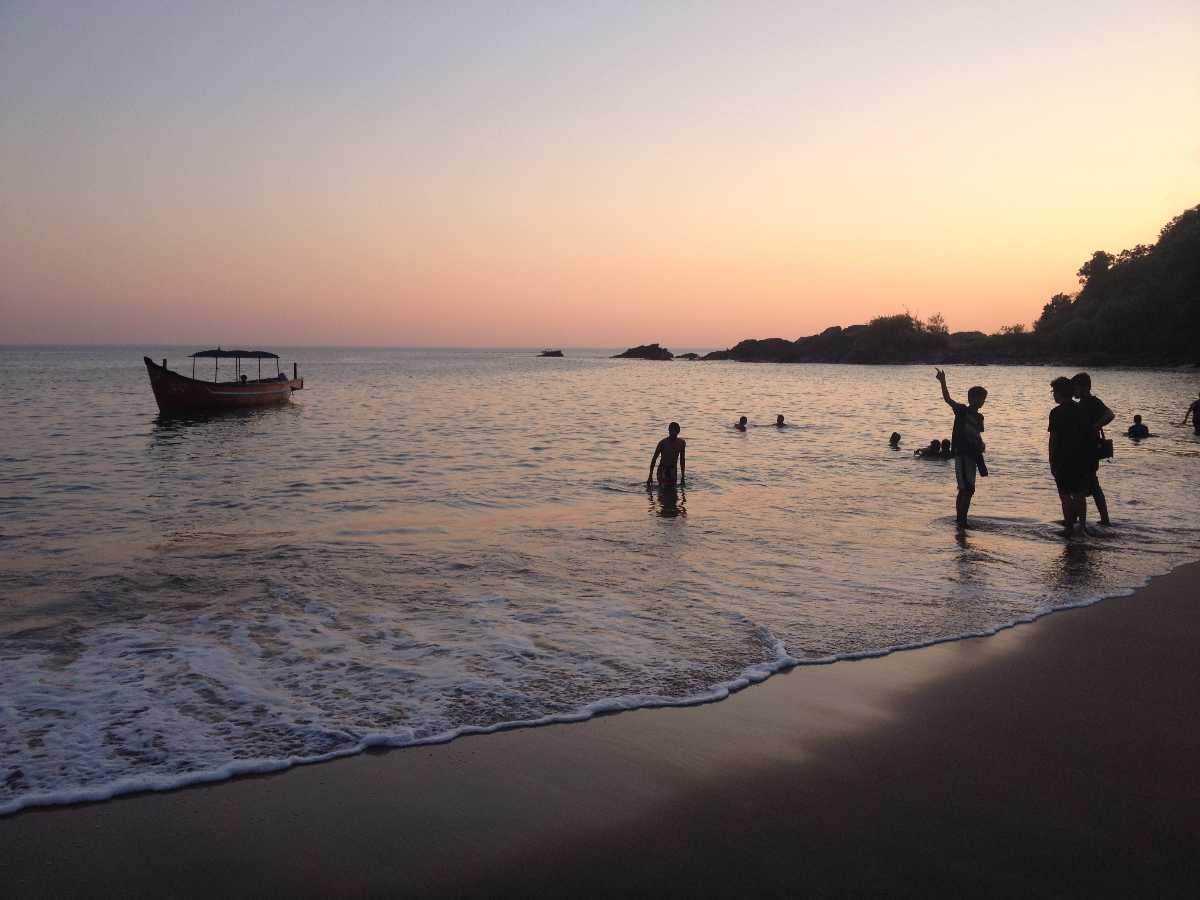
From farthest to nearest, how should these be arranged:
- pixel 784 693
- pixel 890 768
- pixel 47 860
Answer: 1. pixel 784 693
2. pixel 890 768
3. pixel 47 860

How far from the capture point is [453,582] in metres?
8.70

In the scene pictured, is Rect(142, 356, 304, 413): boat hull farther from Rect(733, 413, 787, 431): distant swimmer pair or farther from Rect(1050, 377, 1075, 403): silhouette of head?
Rect(1050, 377, 1075, 403): silhouette of head

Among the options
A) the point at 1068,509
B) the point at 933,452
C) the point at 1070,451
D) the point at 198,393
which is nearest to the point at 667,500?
the point at 1068,509

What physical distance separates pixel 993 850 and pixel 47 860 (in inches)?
161

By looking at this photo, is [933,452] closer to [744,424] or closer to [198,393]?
[744,424]

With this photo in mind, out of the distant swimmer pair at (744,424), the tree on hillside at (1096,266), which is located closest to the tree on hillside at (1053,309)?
the tree on hillside at (1096,266)

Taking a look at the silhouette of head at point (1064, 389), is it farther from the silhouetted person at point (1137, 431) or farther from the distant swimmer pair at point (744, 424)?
the distant swimmer pair at point (744, 424)

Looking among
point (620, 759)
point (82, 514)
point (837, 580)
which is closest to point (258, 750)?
point (620, 759)

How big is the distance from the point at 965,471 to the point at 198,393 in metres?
32.1

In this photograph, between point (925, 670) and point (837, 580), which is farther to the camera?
point (837, 580)

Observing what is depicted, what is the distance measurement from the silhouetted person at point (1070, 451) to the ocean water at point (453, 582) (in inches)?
23.2

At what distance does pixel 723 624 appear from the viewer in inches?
277

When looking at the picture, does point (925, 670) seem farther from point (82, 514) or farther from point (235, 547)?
point (82, 514)

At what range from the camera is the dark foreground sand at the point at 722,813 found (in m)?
3.29
